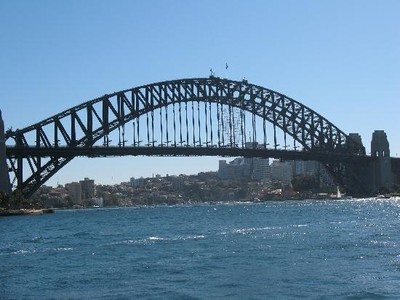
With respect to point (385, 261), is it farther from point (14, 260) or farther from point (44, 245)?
point (44, 245)

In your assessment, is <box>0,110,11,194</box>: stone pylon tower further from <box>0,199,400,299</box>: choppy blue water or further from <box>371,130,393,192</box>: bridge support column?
<box>371,130,393,192</box>: bridge support column

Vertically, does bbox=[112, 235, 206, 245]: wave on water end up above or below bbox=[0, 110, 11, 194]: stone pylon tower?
below

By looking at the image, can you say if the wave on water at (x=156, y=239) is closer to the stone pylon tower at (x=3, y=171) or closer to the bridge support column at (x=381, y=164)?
the stone pylon tower at (x=3, y=171)

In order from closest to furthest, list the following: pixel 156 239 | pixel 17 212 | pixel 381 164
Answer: pixel 156 239
pixel 17 212
pixel 381 164

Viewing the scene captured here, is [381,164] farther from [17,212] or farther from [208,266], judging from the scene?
[208,266]

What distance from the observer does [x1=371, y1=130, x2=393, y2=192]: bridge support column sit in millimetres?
133750

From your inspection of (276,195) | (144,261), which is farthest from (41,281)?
(276,195)

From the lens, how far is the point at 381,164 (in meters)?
134

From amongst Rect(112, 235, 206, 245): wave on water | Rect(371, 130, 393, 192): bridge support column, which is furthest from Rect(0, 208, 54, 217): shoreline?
Rect(371, 130, 393, 192): bridge support column

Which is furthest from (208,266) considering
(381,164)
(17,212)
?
(381,164)

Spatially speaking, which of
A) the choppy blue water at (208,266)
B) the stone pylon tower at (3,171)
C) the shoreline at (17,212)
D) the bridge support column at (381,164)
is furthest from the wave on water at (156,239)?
the bridge support column at (381,164)

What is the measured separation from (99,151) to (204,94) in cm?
2605

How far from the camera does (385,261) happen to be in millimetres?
29812

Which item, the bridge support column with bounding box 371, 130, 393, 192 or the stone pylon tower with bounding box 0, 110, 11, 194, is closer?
the stone pylon tower with bounding box 0, 110, 11, 194
